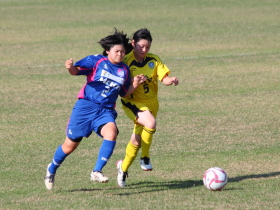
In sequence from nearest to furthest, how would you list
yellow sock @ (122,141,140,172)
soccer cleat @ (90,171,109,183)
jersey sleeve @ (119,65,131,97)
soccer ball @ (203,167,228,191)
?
soccer cleat @ (90,171,109,183) < soccer ball @ (203,167,228,191) < jersey sleeve @ (119,65,131,97) < yellow sock @ (122,141,140,172)

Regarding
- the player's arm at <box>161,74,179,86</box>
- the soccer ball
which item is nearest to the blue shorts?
the player's arm at <box>161,74,179,86</box>

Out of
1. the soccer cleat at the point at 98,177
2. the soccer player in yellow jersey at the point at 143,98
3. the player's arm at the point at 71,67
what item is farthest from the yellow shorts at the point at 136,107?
the soccer cleat at the point at 98,177

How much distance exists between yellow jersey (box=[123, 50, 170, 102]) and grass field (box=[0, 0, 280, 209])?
1142mm

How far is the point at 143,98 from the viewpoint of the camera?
26.4 feet

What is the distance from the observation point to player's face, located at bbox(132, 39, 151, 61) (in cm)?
772

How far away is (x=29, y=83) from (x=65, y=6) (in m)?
14.1

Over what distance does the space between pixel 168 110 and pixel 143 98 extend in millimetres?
4244

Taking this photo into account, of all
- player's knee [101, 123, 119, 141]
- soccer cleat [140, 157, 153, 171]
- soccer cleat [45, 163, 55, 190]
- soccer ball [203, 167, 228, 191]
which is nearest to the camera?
player's knee [101, 123, 119, 141]

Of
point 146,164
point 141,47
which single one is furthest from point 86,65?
point 146,164

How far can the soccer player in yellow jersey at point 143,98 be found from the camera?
25.2 feet

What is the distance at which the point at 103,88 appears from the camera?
732 centimetres

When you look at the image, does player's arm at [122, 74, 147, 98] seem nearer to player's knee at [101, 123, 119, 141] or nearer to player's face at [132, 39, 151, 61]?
player's face at [132, 39, 151, 61]

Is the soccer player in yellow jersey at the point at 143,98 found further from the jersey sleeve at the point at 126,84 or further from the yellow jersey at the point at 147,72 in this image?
the jersey sleeve at the point at 126,84

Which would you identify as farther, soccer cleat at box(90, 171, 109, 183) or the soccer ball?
the soccer ball
